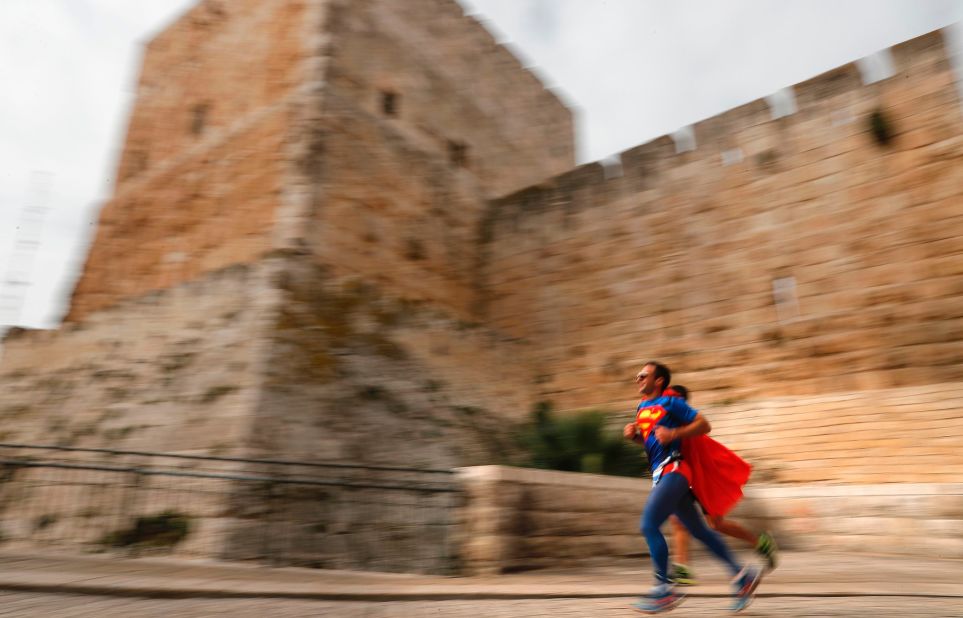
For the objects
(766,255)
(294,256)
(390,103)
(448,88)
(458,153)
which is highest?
(448,88)

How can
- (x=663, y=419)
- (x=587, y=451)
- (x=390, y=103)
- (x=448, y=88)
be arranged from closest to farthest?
1. (x=663, y=419)
2. (x=587, y=451)
3. (x=390, y=103)
4. (x=448, y=88)

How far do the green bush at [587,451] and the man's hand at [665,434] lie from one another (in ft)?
13.9

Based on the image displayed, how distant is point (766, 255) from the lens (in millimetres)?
8898

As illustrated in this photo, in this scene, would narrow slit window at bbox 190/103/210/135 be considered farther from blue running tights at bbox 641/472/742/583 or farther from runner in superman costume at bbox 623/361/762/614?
blue running tights at bbox 641/472/742/583

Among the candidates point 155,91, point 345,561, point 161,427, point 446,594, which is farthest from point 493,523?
point 155,91

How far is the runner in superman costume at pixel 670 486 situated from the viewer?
2826 millimetres

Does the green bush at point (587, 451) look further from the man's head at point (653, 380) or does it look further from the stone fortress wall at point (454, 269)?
the man's head at point (653, 380)

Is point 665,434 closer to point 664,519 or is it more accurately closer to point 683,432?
point 683,432

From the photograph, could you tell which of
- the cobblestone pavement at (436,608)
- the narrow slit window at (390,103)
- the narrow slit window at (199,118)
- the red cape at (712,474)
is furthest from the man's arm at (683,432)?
the narrow slit window at (199,118)

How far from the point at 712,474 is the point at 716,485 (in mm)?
57

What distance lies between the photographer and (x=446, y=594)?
3.26 meters

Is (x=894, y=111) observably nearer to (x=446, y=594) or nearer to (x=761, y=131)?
(x=761, y=131)

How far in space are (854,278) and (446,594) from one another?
7.23 m

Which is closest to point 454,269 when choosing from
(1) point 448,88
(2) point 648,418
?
(1) point 448,88
